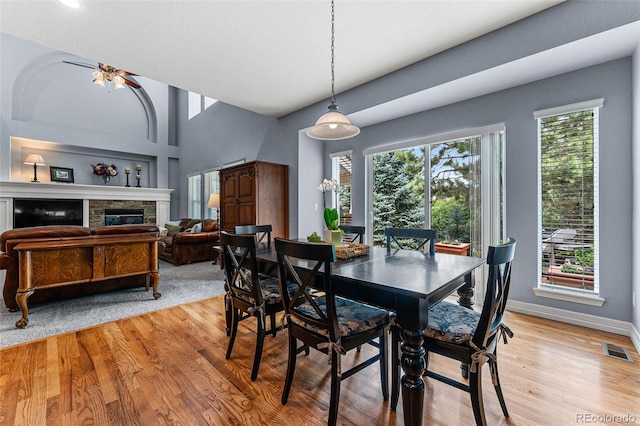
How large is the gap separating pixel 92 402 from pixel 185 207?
293 inches

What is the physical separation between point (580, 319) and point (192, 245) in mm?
5821

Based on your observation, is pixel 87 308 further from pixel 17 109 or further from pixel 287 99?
pixel 17 109

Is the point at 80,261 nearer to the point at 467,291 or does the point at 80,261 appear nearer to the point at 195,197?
the point at 467,291

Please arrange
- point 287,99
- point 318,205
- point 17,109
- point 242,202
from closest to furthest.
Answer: point 287,99, point 242,202, point 318,205, point 17,109

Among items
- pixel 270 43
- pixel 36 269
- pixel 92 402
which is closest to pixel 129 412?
pixel 92 402

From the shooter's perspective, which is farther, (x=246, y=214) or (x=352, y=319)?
(x=246, y=214)

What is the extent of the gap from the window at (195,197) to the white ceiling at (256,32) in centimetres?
457

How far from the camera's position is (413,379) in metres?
1.27

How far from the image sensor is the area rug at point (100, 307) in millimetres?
2549

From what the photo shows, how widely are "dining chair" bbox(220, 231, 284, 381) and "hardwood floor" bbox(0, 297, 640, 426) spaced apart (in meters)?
0.25

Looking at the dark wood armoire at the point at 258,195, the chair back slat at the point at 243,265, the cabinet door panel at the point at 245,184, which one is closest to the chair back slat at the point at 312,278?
the chair back slat at the point at 243,265

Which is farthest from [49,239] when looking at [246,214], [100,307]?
[246,214]

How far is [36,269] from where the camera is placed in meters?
2.74

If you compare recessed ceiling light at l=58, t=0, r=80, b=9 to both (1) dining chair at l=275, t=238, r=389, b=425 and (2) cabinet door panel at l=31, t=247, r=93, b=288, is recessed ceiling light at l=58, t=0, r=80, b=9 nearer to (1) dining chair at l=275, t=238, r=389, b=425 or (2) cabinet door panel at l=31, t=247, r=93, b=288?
(2) cabinet door panel at l=31, t=247, r=93, b=288
